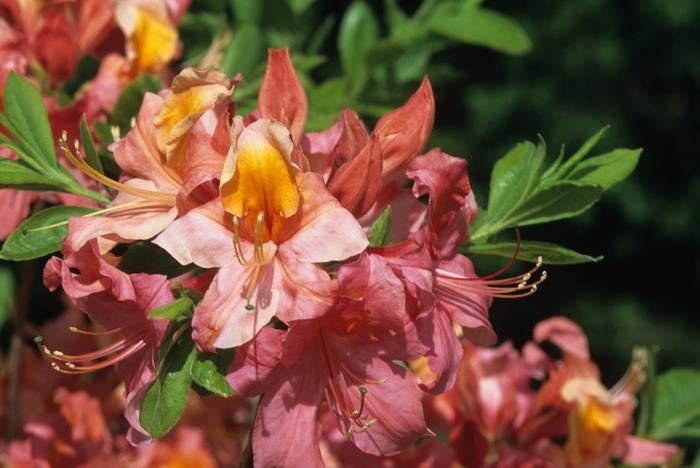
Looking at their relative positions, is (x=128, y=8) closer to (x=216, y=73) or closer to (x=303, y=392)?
(x=216, y=73)

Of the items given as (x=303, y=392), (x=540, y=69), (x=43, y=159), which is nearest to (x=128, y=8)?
(x=43, y=159)

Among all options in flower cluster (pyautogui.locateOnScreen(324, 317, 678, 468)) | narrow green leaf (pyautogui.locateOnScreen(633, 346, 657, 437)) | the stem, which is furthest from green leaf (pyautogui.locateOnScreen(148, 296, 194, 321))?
narrow green leaf (pyautogui.locateOnScreen(633, 346, 657, 437))

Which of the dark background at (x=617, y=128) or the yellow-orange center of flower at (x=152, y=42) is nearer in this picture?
the yellow-orange center of flower at (x=152, y=42)

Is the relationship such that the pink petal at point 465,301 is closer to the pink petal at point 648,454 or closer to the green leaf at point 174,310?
the green leaf at point 174,310

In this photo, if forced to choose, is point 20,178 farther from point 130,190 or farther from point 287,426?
point 287,426

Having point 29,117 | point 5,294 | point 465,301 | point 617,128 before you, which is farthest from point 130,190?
Result: point 617,128

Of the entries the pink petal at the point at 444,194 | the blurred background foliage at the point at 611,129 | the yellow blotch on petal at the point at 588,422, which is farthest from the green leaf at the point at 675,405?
the blurred background foliage at the point at 611,129
